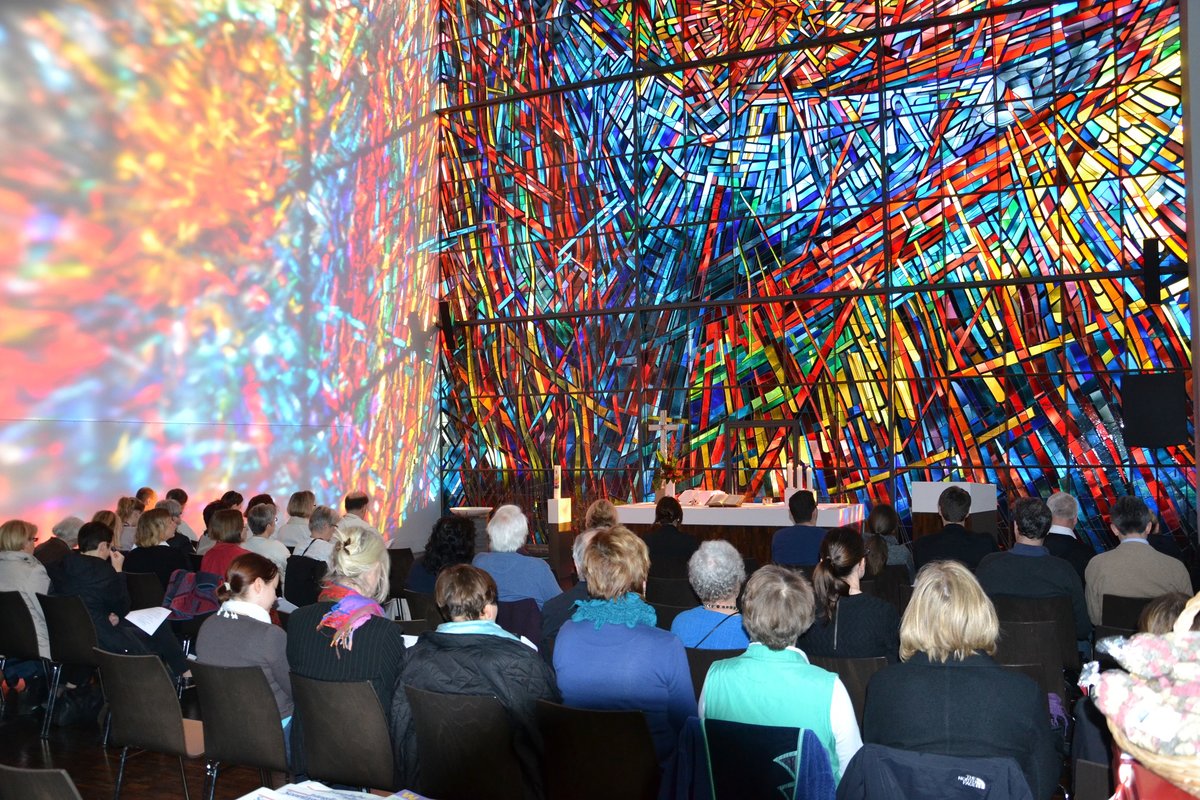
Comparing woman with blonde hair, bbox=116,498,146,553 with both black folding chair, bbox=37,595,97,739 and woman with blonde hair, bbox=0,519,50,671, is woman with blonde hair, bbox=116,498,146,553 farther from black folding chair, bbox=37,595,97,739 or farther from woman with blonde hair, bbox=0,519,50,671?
black folding chair, bbox=37,595,97,739

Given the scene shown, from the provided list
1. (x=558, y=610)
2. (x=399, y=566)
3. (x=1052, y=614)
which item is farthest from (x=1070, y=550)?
(x=399, y=566)

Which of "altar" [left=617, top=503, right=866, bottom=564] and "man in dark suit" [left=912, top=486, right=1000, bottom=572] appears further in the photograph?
"altar" [left=617, top=503, right=866, bottom=564]

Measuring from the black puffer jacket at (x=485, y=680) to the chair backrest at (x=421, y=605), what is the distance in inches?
57.8

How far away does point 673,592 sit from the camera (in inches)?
204

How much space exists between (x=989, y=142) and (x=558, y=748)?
8965mm

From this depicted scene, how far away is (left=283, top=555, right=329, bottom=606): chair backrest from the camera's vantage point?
Answer: 17.7ft

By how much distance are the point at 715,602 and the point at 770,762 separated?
113cm

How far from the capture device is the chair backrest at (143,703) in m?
3.43

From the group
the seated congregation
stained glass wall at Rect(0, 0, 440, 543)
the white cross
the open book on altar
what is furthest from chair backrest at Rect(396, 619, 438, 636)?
the white cross

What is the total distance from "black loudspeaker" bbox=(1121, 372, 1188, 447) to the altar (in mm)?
2593

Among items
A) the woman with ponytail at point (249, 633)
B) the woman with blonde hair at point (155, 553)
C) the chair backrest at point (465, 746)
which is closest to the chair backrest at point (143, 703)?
the woman with ponytail at point (249, 633)

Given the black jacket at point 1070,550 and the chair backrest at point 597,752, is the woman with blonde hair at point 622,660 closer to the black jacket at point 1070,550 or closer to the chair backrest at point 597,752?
the chair backrest at point 597,752

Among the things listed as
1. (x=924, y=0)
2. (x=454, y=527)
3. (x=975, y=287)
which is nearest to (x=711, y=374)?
(x=975, y=287)

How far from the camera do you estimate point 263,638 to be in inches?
138
